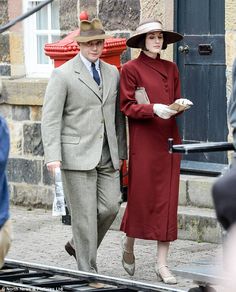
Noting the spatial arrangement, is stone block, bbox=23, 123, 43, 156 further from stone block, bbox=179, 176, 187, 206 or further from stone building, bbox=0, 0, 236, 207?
stone block, bbox=179, 176, 187, 206

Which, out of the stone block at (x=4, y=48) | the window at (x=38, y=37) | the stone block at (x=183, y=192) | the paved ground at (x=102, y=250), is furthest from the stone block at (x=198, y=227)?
the stone block at (x=4, y=48)

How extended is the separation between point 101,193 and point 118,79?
0.89m

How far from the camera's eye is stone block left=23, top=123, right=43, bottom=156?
11.7 metres

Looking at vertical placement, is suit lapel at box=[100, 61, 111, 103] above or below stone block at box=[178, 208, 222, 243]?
above

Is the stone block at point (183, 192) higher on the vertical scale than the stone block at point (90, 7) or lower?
lower

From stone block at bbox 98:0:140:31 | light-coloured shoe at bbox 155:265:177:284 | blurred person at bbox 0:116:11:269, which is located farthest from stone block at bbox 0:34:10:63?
blurred person at bbox 0:116:11:269

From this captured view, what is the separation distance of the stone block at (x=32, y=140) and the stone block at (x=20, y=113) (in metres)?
0.09

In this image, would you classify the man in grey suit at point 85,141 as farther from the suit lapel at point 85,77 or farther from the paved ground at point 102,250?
the paved ground at point 102,250

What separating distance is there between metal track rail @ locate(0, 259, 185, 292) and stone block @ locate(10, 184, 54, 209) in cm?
380

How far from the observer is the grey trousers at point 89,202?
804 cm

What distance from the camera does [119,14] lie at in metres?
11.0

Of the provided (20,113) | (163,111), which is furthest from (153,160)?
(20,113)

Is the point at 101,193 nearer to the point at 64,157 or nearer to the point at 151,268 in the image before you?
the point at 64,157

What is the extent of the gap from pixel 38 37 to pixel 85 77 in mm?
4242
